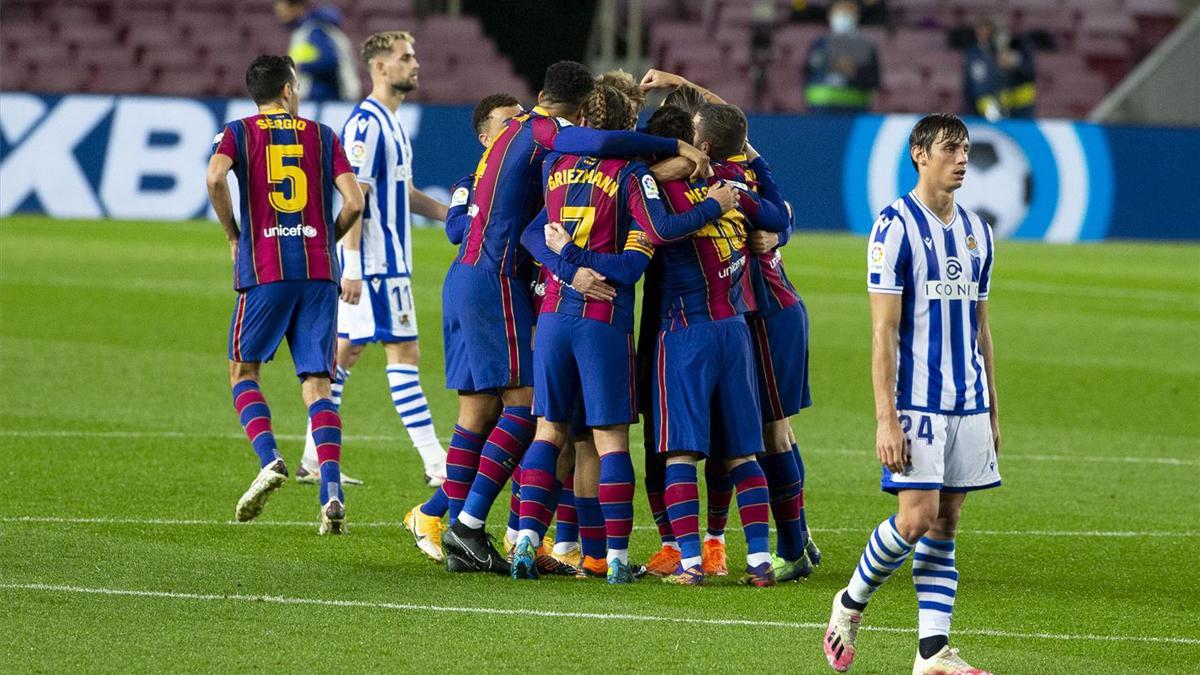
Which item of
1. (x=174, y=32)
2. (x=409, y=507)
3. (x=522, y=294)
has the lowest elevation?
(x=409, y=507)

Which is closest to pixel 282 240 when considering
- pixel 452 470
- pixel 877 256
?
pixel 452 470

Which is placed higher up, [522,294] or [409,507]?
[522,294]

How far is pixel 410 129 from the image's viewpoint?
23.6 metres

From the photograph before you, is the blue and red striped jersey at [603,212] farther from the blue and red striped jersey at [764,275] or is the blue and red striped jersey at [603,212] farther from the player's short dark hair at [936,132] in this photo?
the player's short dark hair at [936,132]

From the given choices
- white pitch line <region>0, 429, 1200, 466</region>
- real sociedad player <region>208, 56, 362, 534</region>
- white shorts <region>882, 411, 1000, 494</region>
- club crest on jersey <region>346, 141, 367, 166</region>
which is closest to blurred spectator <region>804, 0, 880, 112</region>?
white pitch line <region>0, 429, 1200, 466</region>

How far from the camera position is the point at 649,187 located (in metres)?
7.13

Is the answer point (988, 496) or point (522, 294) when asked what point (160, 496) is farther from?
point (988, 496)

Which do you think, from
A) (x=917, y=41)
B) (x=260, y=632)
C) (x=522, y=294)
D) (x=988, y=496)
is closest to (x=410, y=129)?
(x=917, y=41)

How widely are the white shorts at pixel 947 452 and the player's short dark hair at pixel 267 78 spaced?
3.45 m

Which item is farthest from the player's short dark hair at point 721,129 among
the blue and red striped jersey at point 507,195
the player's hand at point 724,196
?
the blue and red striped jersey at point 507,195

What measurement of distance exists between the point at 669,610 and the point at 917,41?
2503 cm

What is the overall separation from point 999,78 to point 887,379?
22.4 metres

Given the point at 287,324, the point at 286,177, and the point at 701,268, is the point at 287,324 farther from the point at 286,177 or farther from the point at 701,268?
the point at 701,268

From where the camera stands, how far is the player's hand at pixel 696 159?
7195 mm
